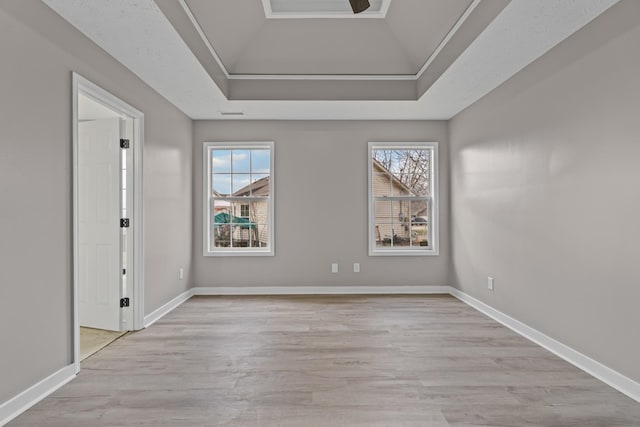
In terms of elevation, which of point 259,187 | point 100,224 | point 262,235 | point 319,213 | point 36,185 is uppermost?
point 259,187

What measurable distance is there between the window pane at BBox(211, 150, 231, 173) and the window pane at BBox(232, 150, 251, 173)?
0.28ft

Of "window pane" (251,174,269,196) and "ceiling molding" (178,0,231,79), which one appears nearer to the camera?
"ceiling molding" (178,0,231,79)

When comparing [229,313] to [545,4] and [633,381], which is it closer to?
[633,381]

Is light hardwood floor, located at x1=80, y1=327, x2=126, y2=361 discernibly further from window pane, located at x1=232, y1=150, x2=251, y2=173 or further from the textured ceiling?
the textured ceiling

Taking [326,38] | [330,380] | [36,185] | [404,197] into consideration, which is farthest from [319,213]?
[36,185]

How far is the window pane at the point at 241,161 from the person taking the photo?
17.4ft

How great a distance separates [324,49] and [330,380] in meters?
3.25

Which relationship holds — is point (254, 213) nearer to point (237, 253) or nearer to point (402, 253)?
point (237, 253)

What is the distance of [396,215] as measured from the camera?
17.6ft

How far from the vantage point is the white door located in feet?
11.8

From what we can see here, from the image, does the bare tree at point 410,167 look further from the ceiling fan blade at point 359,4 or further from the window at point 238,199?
the ceiling fan blade at point 359,4

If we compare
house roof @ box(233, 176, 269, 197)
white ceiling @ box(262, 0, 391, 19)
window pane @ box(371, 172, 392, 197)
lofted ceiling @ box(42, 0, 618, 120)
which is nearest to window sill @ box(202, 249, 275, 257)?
house roof @ box(233, 176, 269, 197)

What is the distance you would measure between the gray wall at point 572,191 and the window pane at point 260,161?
282 cm

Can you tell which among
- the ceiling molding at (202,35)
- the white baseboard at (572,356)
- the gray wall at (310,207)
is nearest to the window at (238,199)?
the gray wall at (310,207)
